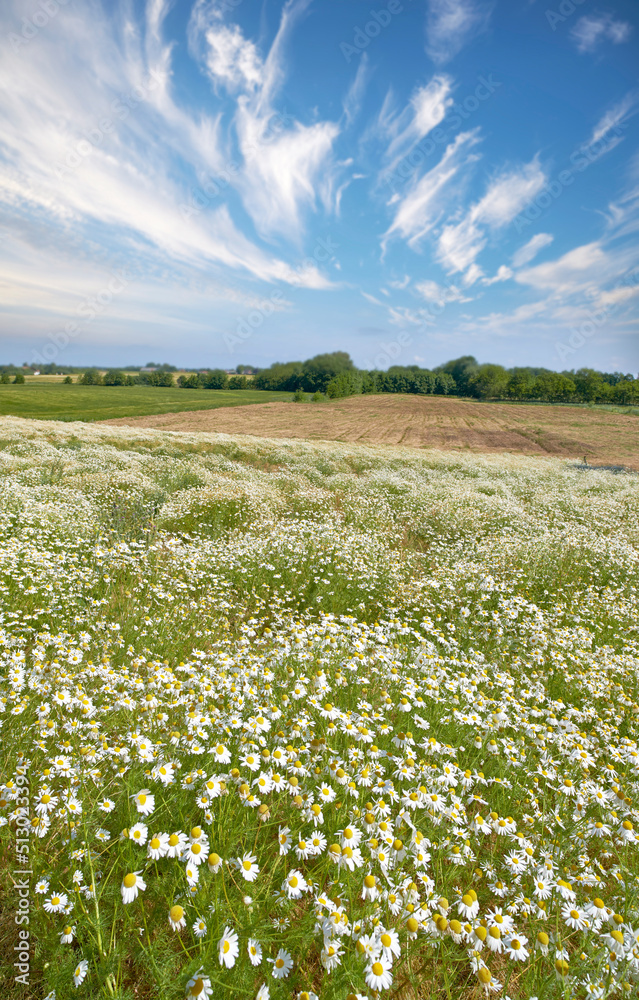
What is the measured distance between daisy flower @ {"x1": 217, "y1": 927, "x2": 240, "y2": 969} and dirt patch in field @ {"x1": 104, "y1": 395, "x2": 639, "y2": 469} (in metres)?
35.4

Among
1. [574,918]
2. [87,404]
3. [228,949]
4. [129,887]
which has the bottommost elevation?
[87,404]

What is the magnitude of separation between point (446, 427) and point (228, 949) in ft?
172

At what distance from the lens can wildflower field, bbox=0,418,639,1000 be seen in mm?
2041

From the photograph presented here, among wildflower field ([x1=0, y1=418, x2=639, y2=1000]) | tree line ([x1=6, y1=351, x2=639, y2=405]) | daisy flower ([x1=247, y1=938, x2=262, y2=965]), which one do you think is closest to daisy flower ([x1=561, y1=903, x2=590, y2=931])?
wildflower field ([x1=0, y1=418, x2=639, y2=1000])

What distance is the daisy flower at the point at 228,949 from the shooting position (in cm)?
173

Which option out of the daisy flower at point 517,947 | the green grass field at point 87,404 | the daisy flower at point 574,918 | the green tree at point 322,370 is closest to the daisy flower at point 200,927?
the daisy flower at point 517,947

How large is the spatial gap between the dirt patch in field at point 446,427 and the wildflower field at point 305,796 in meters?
32.0

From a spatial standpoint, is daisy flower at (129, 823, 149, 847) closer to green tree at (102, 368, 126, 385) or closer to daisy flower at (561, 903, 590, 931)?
daisy flower at (561, 903, 590, 931)

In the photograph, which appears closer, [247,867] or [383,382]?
[247,867]

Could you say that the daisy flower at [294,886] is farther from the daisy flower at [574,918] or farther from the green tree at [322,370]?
the green tree at [322,370]

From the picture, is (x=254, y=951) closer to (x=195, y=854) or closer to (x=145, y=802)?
(x=195, y=854)

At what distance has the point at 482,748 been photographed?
3.50 metres

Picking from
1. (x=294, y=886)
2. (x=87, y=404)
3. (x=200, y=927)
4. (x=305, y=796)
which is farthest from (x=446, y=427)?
(x=87, y=404)

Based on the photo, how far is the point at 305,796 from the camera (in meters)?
2.68
